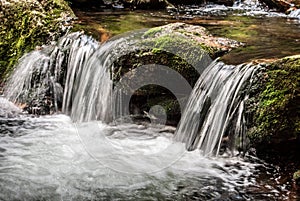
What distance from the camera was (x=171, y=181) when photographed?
414 cm

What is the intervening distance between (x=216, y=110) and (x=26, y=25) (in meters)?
4.62

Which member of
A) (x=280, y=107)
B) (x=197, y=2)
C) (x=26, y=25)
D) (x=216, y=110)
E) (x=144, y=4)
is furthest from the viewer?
(x=197, y=2)

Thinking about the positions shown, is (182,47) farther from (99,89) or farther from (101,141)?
(101,141)

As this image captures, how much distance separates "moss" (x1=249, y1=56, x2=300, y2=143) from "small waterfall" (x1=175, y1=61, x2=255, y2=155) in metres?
0.22

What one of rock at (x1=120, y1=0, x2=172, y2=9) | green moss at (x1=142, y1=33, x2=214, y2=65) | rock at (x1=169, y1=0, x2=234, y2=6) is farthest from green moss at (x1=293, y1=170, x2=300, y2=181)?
rock at (x1=169, y1=0, x2=234, y2=6)

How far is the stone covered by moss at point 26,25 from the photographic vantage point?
24.4 feet

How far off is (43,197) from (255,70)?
9.26 ft

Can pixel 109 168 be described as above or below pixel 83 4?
below

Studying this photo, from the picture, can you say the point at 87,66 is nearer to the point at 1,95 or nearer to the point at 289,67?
the point at 1,95

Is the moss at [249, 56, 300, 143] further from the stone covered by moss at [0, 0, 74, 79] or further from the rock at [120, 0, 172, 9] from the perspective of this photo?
the rock at [120, 0, 172, 9]

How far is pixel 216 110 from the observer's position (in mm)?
4879

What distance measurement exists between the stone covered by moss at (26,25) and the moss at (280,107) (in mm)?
4238

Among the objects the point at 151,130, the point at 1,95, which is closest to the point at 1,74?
the point at 1,95

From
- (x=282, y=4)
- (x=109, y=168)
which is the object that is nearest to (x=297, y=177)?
(x=109, y=168)
